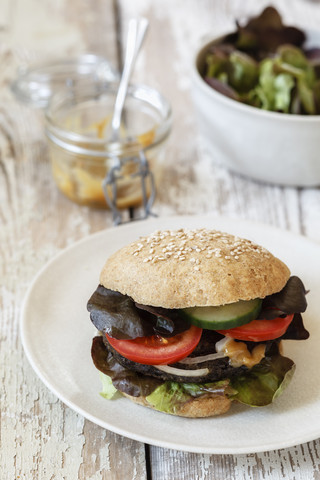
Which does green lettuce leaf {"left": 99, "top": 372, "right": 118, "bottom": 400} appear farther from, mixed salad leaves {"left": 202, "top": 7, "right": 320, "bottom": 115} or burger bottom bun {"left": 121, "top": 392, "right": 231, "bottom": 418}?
mixed salad leaves {"left": 202, "top": 7, "right": 320, "bottom": 115}

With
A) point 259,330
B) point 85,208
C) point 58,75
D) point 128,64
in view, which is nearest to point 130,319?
point 259,330

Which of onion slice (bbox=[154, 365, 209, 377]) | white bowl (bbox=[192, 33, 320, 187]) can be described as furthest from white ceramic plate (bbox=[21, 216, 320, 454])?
white bowl (bbox=[192, 33, 320, 187])

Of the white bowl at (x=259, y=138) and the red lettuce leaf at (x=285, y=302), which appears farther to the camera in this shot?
the white bowl at (x=259, y=138)

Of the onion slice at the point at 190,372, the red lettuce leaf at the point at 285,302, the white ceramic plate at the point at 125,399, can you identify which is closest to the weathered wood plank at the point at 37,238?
the white ceramic plate at the point at 125,399

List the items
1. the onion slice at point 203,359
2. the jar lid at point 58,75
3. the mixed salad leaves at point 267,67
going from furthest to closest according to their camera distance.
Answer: the jar lid at point 58,75, the mixed salad leaves at point 267,67, the onion slice at point 203,359

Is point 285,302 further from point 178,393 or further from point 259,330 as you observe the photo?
point 178,393

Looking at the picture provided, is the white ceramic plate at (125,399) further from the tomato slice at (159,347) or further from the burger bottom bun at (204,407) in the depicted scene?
the tomato slice at (159,347)

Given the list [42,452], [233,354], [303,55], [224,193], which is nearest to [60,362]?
[42,452]

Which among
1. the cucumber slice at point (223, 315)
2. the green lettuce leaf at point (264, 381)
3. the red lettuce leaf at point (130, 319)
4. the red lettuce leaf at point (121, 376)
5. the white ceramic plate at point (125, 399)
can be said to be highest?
the cucumber slice at point (223, 315)
